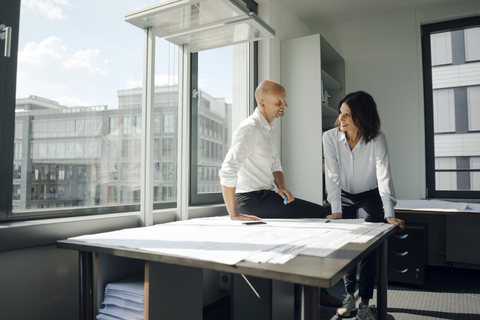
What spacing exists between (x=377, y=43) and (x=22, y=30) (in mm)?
3540

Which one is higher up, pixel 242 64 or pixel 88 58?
pixel 242 64

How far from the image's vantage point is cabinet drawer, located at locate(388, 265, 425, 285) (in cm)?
279

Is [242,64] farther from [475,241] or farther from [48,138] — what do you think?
[475,241]

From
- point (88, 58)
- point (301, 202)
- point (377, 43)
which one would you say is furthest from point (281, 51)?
point (88, 58)

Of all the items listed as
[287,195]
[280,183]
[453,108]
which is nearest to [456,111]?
[453,108]

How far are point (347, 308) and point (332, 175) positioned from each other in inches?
32.3

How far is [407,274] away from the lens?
2.82 metres

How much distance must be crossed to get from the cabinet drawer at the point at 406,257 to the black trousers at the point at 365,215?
884 millimetres

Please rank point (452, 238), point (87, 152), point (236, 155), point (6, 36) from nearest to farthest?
point (6, 36) < point (87, 152) < point (236, 155) < point (452, 238)

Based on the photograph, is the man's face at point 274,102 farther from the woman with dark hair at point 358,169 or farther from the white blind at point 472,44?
the white blind at point 472,44

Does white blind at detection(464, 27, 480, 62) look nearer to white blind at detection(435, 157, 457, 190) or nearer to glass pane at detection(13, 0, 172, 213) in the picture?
white blind at detection(435, 157, 457, 190)

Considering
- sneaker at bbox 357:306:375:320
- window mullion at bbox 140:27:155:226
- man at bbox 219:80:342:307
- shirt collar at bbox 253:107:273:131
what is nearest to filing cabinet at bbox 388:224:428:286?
sneaker at bbox 357:306:375:320

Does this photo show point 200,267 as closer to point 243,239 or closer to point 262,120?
point 243,239

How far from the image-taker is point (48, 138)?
1552mm
